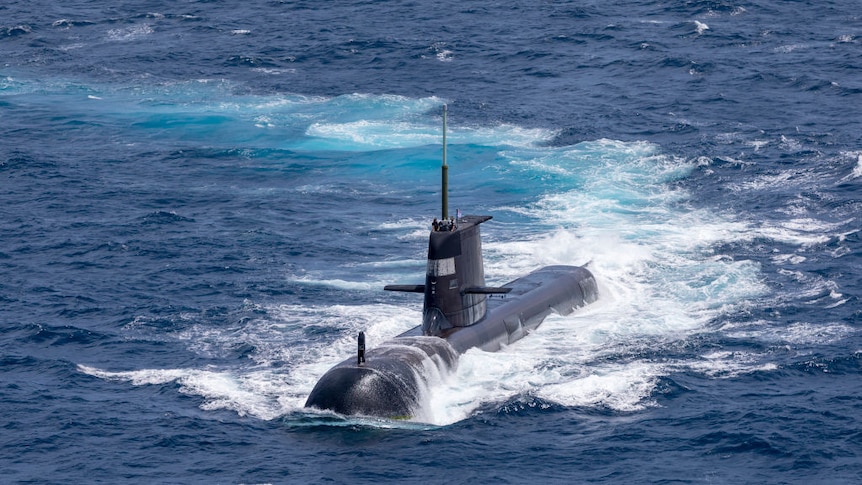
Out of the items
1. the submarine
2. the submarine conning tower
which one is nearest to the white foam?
the submarine

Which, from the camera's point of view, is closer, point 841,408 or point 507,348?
point 841,408

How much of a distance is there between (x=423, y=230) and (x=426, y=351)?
78.4ft

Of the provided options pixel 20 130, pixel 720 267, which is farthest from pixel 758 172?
pixel 20 130

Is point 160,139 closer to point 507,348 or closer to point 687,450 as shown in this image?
point 507,348

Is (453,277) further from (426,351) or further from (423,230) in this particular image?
(423,230)

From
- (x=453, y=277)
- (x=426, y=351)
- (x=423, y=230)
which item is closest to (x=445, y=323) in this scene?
(x=453, y=277)

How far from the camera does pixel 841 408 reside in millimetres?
44812

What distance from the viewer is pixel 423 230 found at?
233ft

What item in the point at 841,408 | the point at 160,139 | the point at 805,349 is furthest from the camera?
the point at 160,139

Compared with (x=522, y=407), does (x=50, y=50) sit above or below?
above

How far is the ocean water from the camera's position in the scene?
4269 centimetres

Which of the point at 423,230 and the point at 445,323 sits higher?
the point at 445,323

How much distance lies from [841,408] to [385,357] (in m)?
15.3

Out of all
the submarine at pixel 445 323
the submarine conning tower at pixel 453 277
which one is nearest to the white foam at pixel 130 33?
the submarine at pixel 445 323
